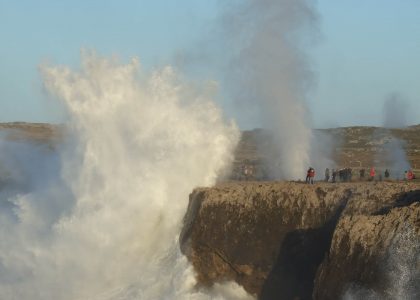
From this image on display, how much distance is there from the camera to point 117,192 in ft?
75.5

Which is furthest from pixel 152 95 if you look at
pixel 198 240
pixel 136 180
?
pixel 198 240

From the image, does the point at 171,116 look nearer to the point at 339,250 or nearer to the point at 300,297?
the point at 300,297

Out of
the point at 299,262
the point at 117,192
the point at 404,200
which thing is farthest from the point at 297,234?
the point at 117,192

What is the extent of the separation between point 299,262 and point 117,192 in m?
7.68

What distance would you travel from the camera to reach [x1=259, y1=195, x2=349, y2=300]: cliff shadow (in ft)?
55.1

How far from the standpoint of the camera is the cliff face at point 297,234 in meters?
13.7

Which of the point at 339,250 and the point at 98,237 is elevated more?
the point at 98,237

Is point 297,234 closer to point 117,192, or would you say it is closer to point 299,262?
point 299,262

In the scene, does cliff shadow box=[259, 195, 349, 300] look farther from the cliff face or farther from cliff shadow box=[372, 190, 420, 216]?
cliff shadow box=[372, 190, 420, 216]

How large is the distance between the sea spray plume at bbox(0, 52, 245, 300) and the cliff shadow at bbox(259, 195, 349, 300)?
10.6 feet

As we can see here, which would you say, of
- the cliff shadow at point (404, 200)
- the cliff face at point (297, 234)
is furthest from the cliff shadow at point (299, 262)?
the cliff shadow at point (404, 200)

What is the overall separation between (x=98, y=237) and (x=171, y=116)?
14.8 feet

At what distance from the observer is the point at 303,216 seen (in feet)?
57.2

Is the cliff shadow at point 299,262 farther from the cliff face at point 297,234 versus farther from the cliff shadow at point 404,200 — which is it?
the cliff shadow at point 404,200
